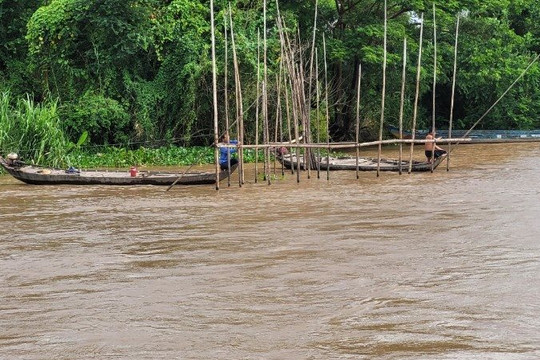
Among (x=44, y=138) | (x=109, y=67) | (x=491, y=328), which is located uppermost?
(x=109, y=67)

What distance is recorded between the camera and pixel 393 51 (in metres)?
25.6

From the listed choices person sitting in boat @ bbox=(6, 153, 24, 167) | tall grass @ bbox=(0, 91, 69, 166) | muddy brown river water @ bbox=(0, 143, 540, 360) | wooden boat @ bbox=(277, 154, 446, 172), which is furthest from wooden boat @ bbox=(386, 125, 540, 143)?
person sitting in boat @ bbox=(6, 153, 24, 167)

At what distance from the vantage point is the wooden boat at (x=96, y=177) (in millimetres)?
15469

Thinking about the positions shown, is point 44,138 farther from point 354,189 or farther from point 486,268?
point 486,268

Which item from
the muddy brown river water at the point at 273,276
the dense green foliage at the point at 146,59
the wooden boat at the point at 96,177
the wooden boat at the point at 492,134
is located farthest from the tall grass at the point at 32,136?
Result: the wooden boat at the point at 492,134

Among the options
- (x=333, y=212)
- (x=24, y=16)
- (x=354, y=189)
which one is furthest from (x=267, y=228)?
(x=24, y=16)

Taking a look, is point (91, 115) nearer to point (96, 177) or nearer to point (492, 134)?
point (96, 177)

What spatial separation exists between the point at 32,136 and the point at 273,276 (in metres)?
11.7

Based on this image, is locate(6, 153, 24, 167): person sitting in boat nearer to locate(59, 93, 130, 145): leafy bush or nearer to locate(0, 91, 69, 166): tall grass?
locate(0, 91, 69, 166): tall grass

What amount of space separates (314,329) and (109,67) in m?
16.5

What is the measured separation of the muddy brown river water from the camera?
20.1 feet

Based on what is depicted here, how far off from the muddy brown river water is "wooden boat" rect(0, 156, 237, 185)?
3.83 ft

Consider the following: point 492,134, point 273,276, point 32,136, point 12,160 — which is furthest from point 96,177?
point 492,134

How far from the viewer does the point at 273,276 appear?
8109mm
